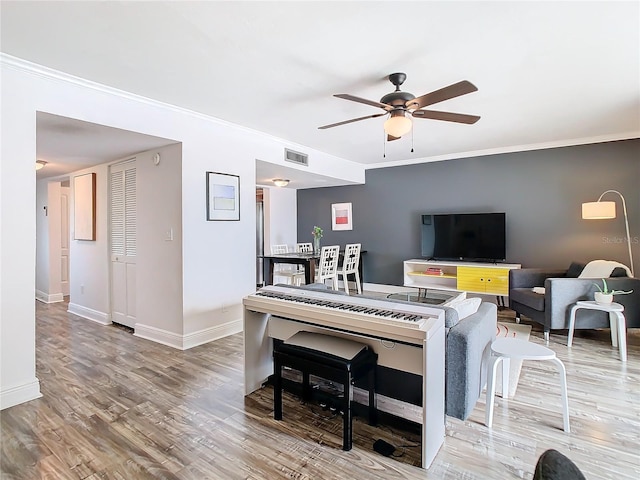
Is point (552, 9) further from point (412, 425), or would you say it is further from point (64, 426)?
point (64, 426)

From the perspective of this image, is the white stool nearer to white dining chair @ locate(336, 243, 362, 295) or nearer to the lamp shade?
the lamp shade

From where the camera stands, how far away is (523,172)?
5.09 meters

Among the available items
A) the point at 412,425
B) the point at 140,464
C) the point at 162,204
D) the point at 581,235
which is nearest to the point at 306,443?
the point at 412,425

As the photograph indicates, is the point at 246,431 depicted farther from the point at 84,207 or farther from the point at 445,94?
the point at 84,207

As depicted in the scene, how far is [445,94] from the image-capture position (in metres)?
2.39

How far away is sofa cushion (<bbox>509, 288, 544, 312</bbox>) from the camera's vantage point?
12.5 ft

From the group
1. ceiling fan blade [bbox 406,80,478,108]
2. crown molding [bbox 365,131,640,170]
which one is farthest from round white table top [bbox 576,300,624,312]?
ceiling fan blade [bbox 406,80,478,108]

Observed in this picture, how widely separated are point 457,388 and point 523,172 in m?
4.29

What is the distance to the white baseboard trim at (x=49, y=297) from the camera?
18.6ft

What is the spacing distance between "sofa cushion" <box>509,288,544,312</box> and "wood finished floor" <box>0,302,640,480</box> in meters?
0.83

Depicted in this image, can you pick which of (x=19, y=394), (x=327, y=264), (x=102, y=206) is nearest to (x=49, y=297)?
(x=102, y=206)

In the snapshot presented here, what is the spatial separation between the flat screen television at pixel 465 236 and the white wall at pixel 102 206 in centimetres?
217

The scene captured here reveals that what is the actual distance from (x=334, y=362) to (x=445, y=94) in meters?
1.96

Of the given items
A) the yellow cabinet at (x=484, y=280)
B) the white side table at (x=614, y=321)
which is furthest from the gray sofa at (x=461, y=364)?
the yellow cabinet at (x=484, y=280)
